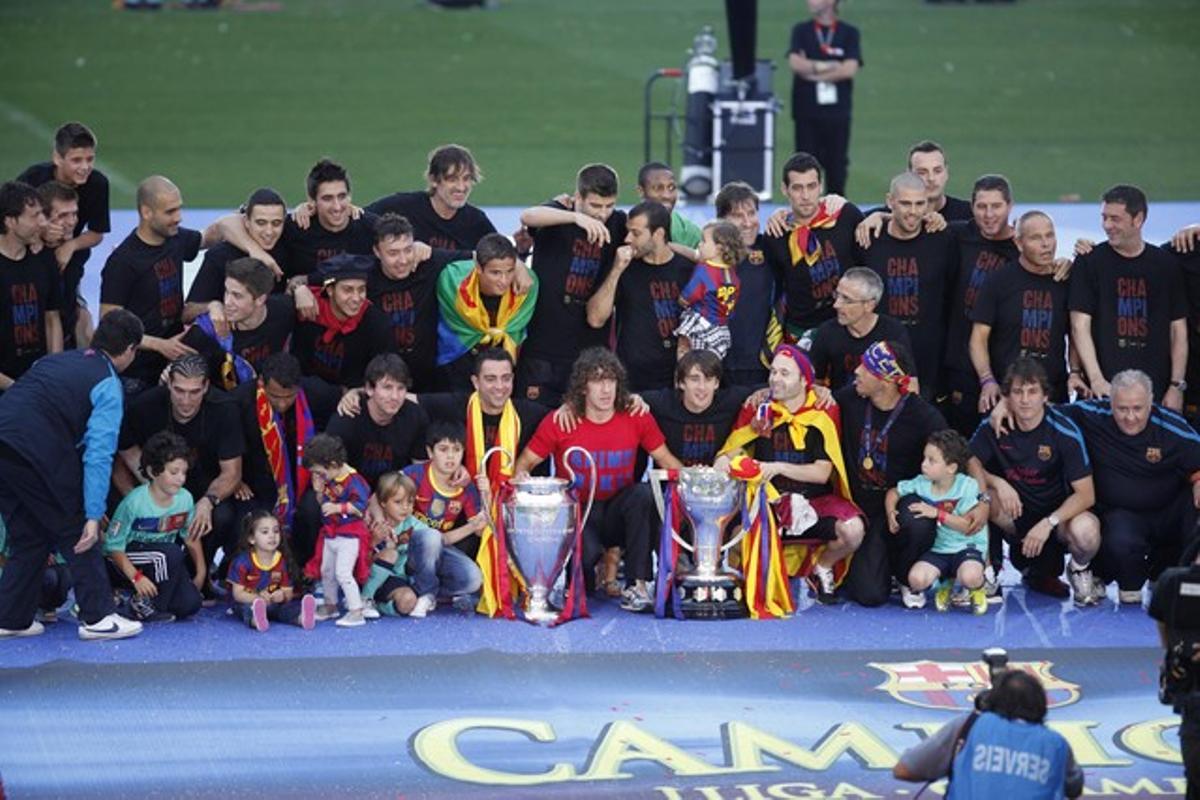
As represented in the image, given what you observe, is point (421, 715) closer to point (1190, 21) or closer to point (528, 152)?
point (528, 152)

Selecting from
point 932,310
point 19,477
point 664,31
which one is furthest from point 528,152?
point 19,477

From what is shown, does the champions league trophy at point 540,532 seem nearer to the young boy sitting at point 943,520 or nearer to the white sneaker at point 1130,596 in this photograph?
the young boy sitting at point 943,520

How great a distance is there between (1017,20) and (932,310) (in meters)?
22.5

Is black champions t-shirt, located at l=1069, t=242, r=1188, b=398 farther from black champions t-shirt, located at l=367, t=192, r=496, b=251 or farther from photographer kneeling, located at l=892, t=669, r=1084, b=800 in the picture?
photographer kneeling, located at l=892, t=669, r=1084, b=800

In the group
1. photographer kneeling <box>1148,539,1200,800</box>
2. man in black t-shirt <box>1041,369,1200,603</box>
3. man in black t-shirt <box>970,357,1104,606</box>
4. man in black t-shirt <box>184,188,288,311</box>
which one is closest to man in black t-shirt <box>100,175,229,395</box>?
man in black t-shirt <box>184,188,288,311</box>

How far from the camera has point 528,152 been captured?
22.4 metres

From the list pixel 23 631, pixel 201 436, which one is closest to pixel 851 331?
pixel 201 436

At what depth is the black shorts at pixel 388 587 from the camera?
384 inches

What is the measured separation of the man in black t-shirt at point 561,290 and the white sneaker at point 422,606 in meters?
1.33

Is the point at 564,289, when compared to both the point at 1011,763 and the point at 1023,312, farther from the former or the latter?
the point at 1011,763

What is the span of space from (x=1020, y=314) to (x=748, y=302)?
1.30m

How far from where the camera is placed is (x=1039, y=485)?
32.9 feet

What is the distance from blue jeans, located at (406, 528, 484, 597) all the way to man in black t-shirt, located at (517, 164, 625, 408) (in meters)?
1.15

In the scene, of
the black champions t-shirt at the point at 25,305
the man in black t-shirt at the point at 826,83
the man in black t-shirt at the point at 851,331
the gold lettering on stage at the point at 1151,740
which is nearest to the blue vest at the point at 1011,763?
Result: the gold lettering on stage at the point at 1151,740
